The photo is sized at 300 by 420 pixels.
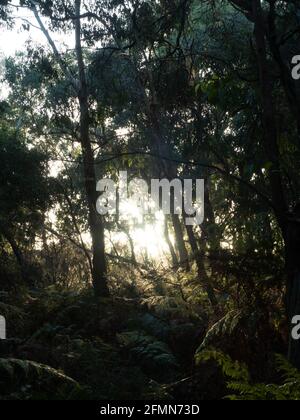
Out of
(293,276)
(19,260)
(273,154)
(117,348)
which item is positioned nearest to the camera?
(273,154)

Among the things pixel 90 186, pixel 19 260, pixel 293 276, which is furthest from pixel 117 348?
pixel 19 260

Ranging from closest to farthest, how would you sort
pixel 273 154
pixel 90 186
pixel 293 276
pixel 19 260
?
pixel 273 154 < pixel 293 276 < pixel 90 186 < pixel 19 260

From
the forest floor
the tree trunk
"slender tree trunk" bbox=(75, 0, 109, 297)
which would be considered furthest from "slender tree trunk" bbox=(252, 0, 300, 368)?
"slender tree trunk" bbox=(75, 0, 109, 297)

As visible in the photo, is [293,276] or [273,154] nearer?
[273,154]

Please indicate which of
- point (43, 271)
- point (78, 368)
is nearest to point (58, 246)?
point (43, 271)

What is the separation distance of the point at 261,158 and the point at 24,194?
A: 7842 mm

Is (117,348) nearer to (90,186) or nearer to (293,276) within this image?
(293,276)

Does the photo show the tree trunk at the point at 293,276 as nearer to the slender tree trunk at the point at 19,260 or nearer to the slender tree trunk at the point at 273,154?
the slender tree trunk at the point at 273,154

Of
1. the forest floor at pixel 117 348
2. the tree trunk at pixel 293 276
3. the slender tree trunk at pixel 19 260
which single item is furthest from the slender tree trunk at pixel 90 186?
the tree trunk at pixel 293 276

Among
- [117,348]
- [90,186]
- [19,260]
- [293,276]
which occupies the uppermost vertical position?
[90,186]

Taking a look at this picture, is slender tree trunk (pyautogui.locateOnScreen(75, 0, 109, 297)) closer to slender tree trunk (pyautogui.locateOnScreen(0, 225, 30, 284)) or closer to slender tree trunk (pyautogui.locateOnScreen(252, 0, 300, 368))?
slender tree trunk (pyautogui.locateOnScreen(0, 225, 30, 284))

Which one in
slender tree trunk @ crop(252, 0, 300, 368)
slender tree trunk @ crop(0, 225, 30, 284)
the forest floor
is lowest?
the forest floor

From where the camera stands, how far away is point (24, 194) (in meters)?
13.5
